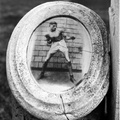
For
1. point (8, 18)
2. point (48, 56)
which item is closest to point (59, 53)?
point (48, 56)

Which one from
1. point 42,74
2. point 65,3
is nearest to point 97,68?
point 42,74

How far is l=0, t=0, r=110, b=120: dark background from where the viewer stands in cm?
388

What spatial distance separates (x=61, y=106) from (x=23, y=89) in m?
0.35

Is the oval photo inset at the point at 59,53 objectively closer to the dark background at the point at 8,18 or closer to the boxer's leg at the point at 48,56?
the boxer's leg at the point at 48,56

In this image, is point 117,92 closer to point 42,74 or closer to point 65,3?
point 42,74

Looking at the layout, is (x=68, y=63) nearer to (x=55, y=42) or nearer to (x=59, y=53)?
(x=59, y=53)

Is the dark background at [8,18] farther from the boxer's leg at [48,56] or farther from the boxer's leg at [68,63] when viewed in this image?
the boxer's leg at [68,63]

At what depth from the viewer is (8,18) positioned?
7543mm

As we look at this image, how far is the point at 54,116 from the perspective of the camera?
2.63m

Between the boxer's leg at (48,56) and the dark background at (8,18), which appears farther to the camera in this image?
the dark background at (8,18)

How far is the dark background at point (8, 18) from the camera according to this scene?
3878 mm

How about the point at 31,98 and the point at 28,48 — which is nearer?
the point at 31,98

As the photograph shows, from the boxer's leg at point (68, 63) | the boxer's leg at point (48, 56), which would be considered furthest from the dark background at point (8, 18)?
the boxer's leg at point (68, 63)

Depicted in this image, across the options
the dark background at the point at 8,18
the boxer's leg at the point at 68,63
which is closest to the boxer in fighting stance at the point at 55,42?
the boxer's leg at the point at 68,63
